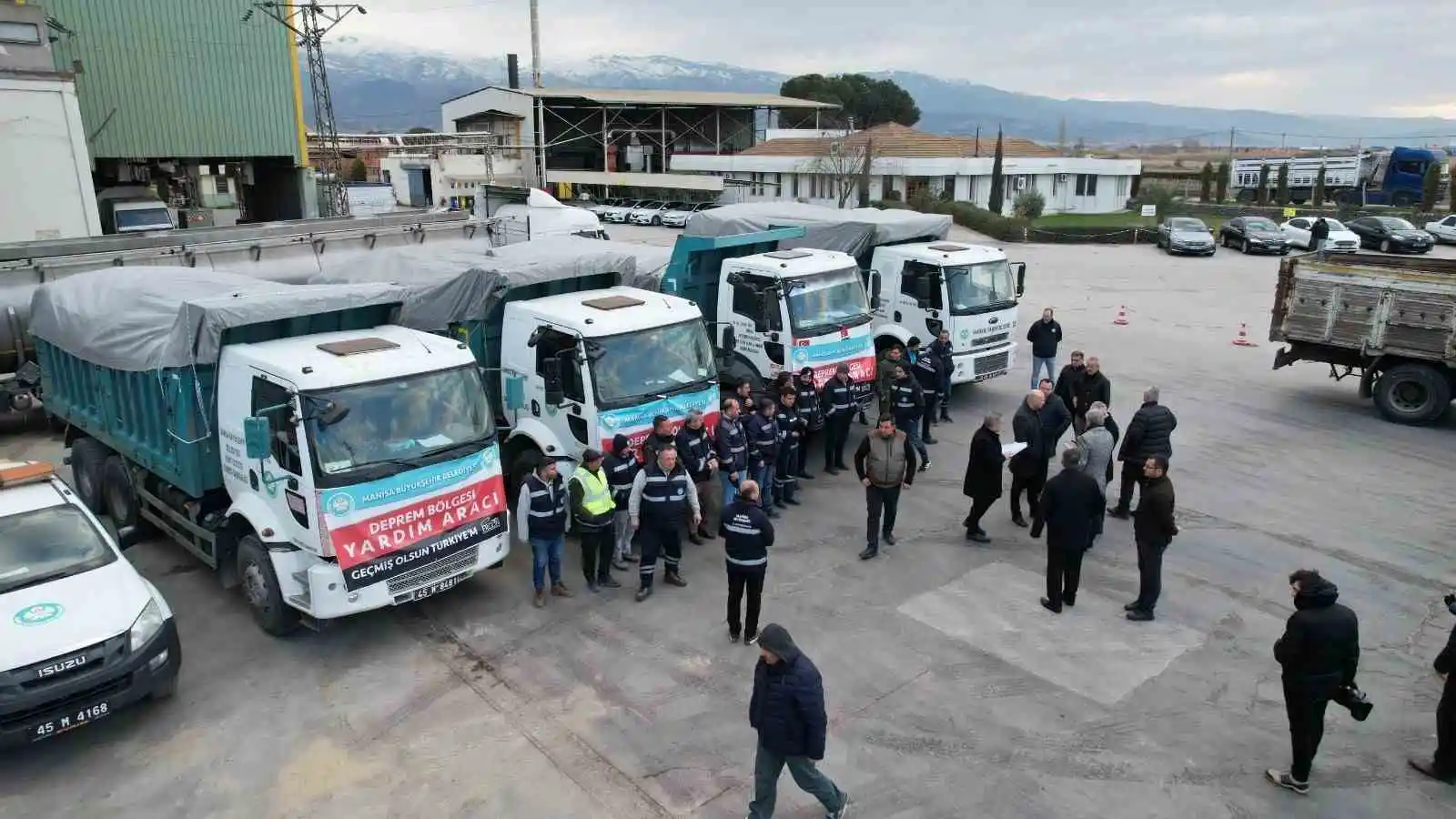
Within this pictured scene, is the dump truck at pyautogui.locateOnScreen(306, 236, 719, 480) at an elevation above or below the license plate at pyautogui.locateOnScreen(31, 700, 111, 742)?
above

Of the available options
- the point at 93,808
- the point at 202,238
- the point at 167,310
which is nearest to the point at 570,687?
the point at 93,808

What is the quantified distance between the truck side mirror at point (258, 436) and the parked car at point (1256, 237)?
3387 centimetres

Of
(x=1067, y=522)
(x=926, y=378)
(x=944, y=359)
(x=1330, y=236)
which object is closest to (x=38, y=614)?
(x=1067, y=522)

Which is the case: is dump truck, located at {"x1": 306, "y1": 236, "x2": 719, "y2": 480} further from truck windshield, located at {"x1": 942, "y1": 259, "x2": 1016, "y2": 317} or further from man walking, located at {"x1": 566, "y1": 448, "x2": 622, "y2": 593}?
truck windshield, located at {"x1": 942, "y1": 259, "x2": 1016, "y2": 317}

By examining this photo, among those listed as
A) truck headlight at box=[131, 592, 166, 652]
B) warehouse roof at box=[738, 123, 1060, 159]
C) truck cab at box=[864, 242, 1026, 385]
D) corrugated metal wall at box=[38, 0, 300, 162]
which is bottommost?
truck headlight at box=[131, 592, 166, 652]

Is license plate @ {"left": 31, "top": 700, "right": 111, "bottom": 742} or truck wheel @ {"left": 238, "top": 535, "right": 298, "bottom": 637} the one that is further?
truck wheel @ {"left": 238, "top": 535, "right": 298, "bottom": 637}

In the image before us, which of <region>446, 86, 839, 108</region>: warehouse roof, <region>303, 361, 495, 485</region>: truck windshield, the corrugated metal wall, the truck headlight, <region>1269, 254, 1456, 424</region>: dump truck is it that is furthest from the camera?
<region>446, 86, 839, 108</region>: warehouse roof

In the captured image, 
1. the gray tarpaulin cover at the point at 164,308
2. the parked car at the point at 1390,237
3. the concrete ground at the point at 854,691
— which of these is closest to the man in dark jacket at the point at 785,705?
the concrete ground at the point at 854,691

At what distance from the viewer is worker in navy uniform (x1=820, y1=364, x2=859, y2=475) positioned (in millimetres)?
11906

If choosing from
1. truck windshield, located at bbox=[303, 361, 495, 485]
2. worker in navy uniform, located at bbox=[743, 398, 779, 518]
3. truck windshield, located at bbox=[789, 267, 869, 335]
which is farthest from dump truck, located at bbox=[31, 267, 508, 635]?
truck windshield, located at bbox=[789, 267, 869, 335]

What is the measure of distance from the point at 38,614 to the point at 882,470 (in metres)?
6.93

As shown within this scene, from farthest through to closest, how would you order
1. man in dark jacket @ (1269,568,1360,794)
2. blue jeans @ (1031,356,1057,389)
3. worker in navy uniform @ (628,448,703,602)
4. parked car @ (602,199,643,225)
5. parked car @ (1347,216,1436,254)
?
parked car @ (602,199,643,225)
parked car @ (1347,216,1436,254)
blue jeans @ (1031,356,1057,389)
worker in navy uniform @ (628,448,703,602)
man in dark jacket @ (1269,568,1360,794)

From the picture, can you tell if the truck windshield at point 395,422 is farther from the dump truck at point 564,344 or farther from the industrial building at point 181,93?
the industrial building at point 181,93

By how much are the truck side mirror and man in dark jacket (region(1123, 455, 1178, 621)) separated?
23.1 ft
